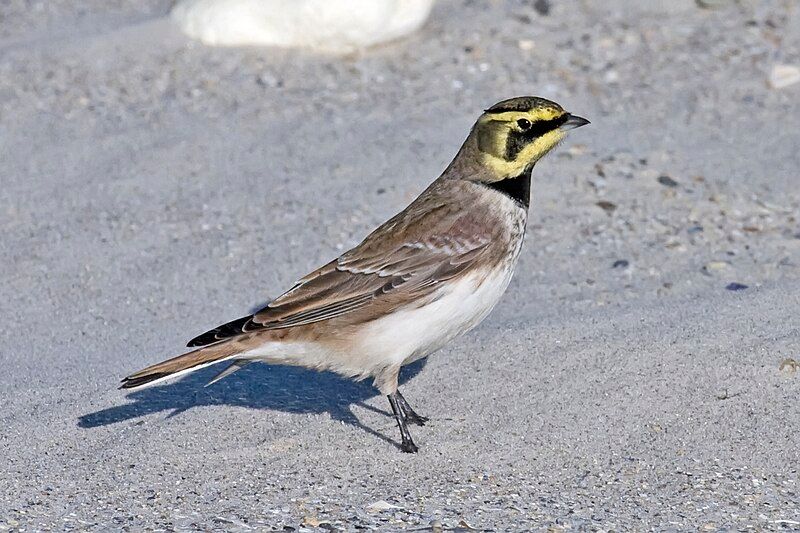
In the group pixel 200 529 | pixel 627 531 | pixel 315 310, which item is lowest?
pixel 627 531

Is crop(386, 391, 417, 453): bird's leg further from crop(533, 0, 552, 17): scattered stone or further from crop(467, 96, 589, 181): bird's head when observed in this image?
crop(533, 0, 552, 17): scattered stone

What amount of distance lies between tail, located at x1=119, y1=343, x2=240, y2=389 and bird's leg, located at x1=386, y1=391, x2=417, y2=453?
755 mm

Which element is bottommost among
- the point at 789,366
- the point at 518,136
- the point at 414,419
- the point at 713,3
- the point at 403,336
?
the point at 789,366

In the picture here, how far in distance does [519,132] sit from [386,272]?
92 cm

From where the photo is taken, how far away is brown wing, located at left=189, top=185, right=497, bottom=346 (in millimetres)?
5586

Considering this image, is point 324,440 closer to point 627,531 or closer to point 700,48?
point 627,531

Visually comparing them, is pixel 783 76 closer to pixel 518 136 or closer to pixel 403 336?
pixel 518 136

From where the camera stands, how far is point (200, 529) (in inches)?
192

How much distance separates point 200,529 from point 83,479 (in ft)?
2.39

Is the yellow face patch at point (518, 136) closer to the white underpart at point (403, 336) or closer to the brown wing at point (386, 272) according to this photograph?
the brown wing at point (386, 272)

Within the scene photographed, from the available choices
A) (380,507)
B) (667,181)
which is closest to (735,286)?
(667,181)

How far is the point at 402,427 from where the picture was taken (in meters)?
5.69

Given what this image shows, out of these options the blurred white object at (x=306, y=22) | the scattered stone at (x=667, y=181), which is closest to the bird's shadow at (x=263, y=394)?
the scattered stone at (x=667, y=181)

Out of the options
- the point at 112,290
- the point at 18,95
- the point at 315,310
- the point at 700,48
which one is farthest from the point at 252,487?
the point at 700,48
